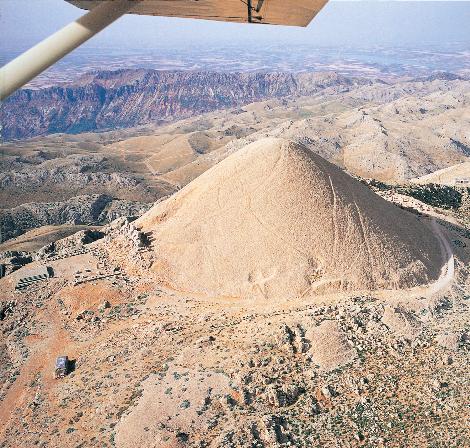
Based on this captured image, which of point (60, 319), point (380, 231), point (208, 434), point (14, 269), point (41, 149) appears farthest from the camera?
point (41, 149)

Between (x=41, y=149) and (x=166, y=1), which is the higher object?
(x=166, y=1)

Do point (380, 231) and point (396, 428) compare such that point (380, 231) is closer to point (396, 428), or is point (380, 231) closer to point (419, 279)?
point (419, 279)

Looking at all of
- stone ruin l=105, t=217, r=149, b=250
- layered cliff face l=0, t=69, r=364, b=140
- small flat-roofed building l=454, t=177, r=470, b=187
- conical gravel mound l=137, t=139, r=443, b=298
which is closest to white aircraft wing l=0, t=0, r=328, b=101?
conical gravel mound l=137, t=139, r=443, b=298

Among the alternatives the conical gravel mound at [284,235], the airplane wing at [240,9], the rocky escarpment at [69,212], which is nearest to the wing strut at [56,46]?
the airplane wing at [240,9]

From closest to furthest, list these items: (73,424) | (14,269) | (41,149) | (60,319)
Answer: (73,424)
(60,319)
(14,269)
(41,149)

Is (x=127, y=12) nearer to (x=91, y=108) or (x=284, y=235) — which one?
(x=284, y=235)

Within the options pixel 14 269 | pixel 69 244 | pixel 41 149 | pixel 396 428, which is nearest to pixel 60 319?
pixel 14 269

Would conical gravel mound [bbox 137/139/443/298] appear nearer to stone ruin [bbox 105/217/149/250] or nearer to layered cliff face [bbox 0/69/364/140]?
stone ruin [bbox 105/217/149/250]
